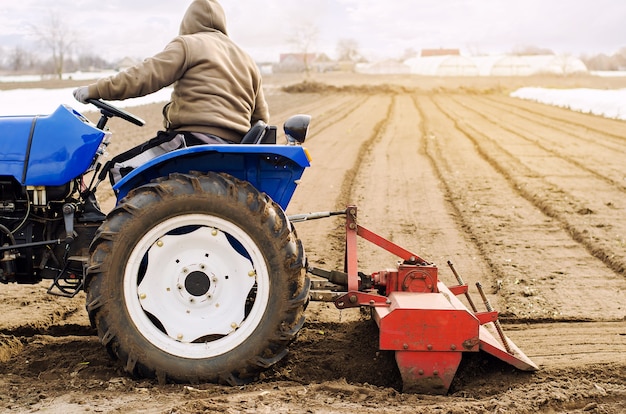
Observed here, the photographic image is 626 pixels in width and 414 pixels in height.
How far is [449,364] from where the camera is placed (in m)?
3.52

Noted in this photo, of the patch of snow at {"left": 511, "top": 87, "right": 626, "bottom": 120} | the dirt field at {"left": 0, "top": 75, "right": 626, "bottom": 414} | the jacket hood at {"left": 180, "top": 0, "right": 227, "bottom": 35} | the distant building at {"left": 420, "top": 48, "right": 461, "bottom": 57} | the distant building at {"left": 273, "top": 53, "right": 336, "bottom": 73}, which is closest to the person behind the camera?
the dirt field at {"left": 0, "top": 75, "right": 626, "bottom": 414}

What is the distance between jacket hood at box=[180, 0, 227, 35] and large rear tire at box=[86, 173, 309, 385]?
100 cm

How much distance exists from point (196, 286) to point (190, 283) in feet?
0.11

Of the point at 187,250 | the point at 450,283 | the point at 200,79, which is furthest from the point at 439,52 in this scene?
the point at 187,250

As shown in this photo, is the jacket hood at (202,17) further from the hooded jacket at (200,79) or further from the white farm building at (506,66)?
the white farm building at (506,66)

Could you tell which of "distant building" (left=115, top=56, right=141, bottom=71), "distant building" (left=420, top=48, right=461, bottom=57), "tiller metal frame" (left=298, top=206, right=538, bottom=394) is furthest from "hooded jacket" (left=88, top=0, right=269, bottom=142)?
"distant building" (left=420, top=48, right=461, bottom=57)

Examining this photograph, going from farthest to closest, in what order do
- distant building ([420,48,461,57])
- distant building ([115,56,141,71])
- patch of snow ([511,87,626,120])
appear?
distant building ([420,48,461,57]) → patch of snow ([511,87,626,120]) → distant building ([115,56,141,71])

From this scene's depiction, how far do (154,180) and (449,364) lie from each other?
174 cm

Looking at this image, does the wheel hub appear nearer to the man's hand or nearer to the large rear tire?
the large rear tire

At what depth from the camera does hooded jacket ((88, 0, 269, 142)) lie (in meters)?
3.47

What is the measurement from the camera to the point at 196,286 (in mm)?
3449

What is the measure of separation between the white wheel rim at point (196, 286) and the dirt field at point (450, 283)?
240 millimetres

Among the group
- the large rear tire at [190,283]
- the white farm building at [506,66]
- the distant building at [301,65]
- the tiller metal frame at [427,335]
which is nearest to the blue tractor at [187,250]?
the large rear tire at [190,283]

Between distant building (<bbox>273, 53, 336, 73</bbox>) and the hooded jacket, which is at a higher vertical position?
distant building (<bbox>273, 53, 336, 73</bbox>)
